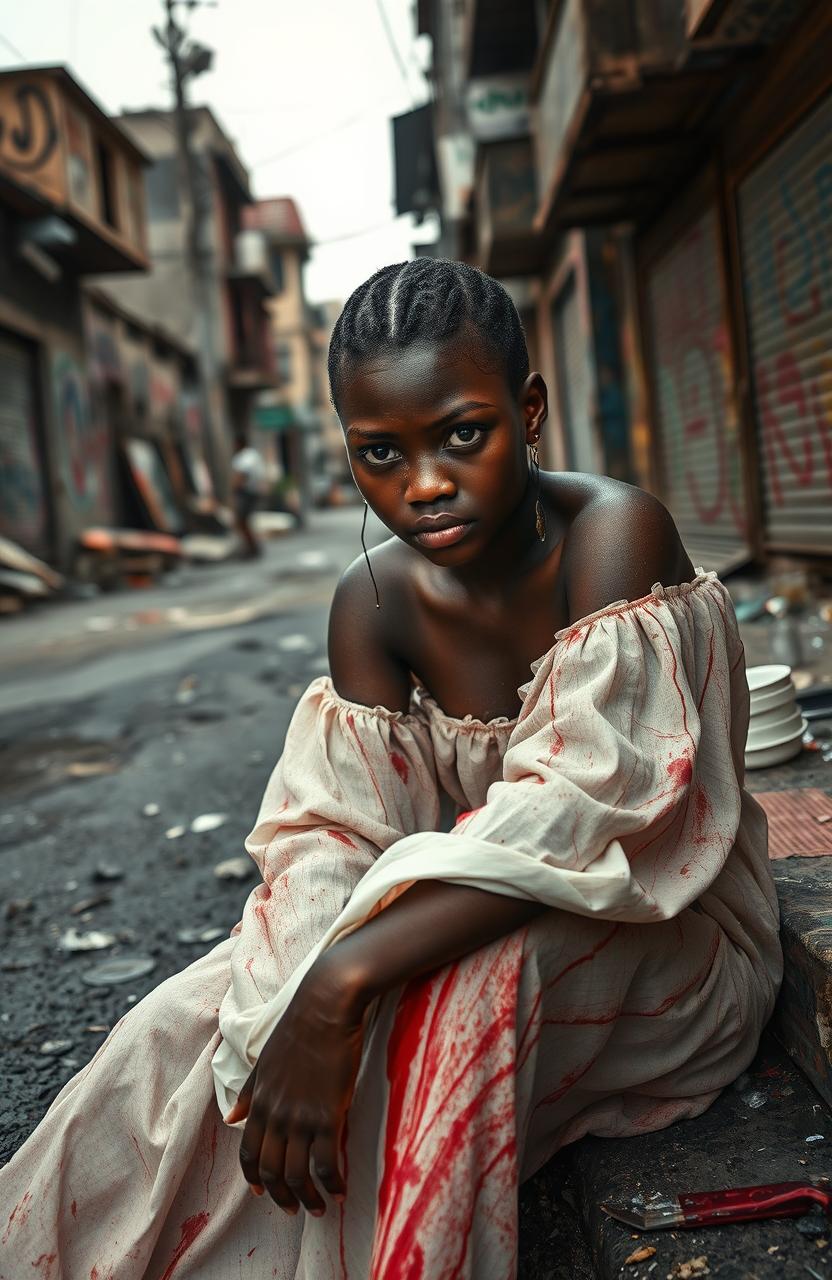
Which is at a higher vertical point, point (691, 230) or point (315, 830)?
point (691, 230)

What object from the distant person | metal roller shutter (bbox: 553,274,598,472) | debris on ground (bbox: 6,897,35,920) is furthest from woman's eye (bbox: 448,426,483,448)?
the distant person

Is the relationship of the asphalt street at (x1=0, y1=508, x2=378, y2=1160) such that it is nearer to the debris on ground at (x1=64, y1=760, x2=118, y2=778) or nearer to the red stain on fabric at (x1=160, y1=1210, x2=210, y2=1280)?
the debris on ground at (x1=64, y1=760, x2=118, y2=778)

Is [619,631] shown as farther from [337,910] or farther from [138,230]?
[138,230]

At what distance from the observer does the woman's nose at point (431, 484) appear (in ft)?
4.40

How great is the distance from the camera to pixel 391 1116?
115 cm

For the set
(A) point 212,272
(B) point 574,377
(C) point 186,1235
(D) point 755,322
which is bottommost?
(C) point 186,1235

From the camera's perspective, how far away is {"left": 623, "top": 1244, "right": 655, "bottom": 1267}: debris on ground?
121cm

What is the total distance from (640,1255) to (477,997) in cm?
38

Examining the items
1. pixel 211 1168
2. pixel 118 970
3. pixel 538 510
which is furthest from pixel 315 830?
pixel 118 970

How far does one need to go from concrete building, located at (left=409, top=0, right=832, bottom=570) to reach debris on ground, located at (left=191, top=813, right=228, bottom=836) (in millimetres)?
3369

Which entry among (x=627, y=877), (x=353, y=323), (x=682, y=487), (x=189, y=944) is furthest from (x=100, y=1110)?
(x=682, y=487)

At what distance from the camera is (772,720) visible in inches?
105

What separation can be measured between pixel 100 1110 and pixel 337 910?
1.26 feet

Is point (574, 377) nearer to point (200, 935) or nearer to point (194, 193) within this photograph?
point (200, 935)
